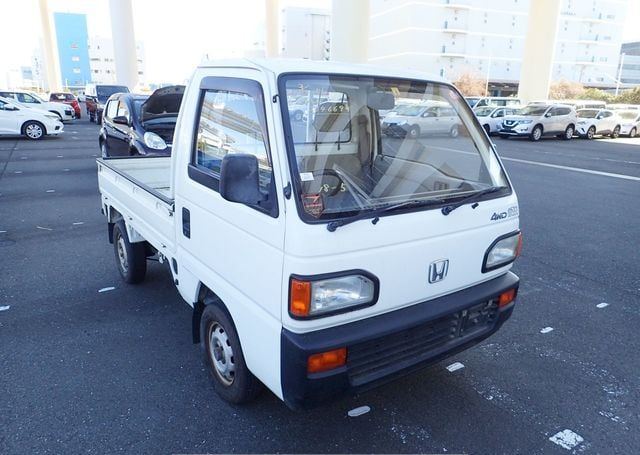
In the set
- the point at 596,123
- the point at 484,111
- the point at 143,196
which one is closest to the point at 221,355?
the point at 143,196

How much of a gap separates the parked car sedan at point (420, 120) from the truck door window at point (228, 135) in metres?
1.10

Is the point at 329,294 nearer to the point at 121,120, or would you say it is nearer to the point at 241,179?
the point at 241,179

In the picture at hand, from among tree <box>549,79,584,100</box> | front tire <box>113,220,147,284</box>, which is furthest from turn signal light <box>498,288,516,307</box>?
tree <box>549,79,584,100</box>

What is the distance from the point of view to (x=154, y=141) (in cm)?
819

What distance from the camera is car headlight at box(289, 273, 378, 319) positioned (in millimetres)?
2135

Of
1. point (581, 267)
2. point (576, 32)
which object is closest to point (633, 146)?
point (581, 267)

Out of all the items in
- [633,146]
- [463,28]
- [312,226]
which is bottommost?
[633,146]

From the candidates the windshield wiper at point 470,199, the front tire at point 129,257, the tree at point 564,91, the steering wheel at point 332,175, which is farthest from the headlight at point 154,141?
the tree at point 564,91

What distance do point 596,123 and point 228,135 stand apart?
26.2 meters

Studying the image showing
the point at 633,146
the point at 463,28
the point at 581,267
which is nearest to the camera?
the point at 581,267

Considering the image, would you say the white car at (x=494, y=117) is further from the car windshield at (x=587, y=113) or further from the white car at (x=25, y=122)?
the white car at (x=25, y=122)

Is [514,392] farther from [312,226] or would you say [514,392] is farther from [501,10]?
[501,10]

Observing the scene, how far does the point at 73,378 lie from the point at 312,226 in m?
2.19

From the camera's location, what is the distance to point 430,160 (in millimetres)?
3230
